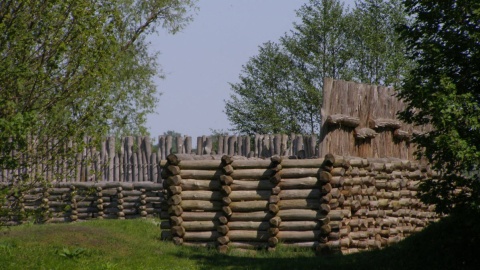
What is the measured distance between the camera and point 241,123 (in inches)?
1793

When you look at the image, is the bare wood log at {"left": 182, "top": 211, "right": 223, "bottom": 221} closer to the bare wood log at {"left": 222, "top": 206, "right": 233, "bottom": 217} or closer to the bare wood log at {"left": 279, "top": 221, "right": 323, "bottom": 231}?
the bare wood log at {"left": 222, "top": 206, "right": 233, "bottom": 217}

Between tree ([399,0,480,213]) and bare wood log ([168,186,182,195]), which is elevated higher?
tree ([399,0,480,213])

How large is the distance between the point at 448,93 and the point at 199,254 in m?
6.54

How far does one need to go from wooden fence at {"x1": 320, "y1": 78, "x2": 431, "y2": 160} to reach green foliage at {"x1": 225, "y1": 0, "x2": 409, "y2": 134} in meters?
18.0

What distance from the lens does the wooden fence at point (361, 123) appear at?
21.4m

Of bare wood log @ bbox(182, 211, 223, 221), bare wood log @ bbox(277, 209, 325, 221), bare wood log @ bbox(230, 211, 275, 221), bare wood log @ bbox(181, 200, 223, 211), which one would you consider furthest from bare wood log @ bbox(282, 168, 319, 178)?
bare wood log @ bbox(182, 211, 223, 221)

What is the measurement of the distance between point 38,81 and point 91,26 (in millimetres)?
1510

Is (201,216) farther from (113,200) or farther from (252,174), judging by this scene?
(113,200)

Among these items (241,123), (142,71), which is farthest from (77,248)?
(241,123)

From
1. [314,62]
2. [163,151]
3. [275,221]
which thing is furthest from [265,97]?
[275,221]

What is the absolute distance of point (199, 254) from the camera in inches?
721

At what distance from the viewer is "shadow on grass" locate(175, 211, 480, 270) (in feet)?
52.7

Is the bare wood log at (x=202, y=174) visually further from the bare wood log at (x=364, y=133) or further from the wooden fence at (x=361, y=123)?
the bare wood log at (x=364, y=133)

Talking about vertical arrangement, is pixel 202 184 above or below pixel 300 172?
below
